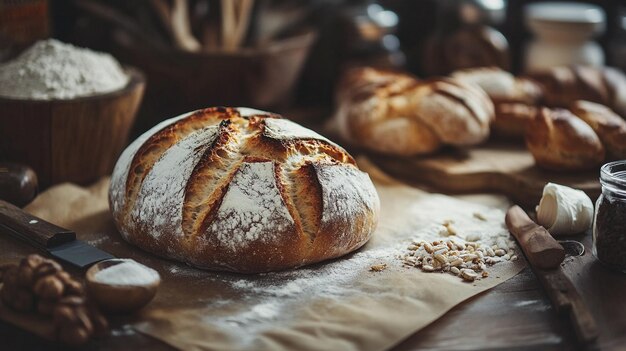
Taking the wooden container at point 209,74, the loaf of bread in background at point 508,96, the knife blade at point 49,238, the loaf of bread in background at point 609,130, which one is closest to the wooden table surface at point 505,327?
the knife blade at point 49,238

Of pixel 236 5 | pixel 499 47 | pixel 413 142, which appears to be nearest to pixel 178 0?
pixel 236 5

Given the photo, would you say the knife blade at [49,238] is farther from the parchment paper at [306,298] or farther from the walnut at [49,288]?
the walnut at [49,288]

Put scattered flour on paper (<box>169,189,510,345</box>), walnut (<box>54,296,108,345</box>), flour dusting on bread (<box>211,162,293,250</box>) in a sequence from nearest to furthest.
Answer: walnut (<box>54,296,108,345</box>) < scattered flour on paper (<box>169,189,510,345</box>) < flour dusting on bread (<box>211,162,293,250</box>)

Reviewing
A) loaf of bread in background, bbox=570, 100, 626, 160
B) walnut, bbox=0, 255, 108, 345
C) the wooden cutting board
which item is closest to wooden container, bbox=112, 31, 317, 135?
the wooden cutting board

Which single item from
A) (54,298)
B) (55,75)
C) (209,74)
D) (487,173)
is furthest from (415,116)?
→ (54,298)

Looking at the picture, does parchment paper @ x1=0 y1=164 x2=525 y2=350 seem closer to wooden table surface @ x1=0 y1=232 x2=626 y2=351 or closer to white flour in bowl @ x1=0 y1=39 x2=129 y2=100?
wooden table surface @ x1=0 y1=232 x2=626 y2=351
